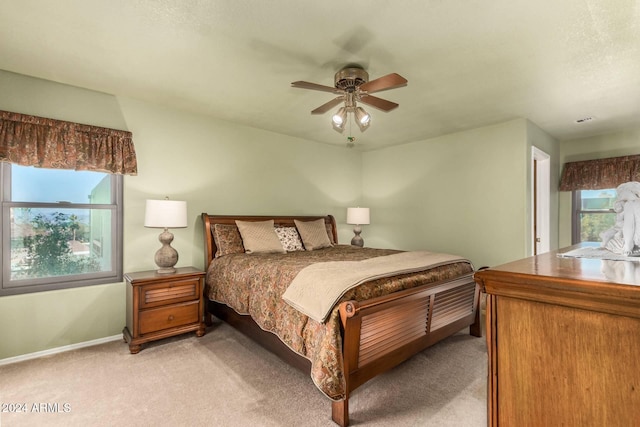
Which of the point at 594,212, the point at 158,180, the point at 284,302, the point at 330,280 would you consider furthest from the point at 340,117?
the point at 594,212

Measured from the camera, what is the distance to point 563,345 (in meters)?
0.75

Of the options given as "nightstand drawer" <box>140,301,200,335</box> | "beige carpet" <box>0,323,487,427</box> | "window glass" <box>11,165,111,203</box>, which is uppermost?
"window glass" <box>11,165,111,203</box>

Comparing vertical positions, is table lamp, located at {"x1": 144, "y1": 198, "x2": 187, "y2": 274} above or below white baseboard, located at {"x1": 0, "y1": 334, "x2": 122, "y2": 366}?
above

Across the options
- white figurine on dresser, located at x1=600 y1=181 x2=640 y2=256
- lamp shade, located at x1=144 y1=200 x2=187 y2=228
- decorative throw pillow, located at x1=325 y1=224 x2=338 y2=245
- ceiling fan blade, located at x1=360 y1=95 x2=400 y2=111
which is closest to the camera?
white figurine on dresser, located at x1=600 y1=181 x2=640 y2=256

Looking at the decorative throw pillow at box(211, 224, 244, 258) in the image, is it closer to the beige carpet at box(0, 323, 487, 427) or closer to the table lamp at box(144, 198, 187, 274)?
the table lamp at box(144, 198, 187, 274)

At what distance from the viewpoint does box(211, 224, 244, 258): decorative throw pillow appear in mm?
3568

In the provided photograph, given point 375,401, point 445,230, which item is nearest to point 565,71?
point 445,230

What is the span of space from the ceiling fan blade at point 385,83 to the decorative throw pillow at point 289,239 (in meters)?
2.22

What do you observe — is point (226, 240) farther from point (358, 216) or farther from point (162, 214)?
point (358, 216)

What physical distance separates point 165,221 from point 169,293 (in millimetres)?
710

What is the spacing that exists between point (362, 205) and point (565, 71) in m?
3.61

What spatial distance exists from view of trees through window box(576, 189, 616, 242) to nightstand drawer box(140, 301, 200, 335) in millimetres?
5554

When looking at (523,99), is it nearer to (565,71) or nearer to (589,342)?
(565,71)

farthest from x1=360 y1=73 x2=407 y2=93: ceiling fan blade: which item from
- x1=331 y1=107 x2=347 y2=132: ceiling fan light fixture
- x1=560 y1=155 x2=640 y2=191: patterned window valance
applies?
x1=560 y1=155 x2=640 y2=191: patterned window valance
